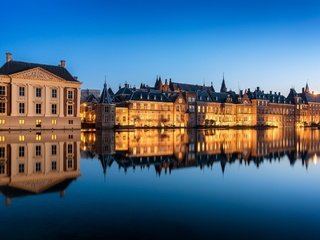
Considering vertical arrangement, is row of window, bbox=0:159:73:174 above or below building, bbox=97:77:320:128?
below

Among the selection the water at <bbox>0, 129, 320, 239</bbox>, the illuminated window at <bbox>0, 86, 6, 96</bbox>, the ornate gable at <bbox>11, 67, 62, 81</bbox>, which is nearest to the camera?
the water at <bbox>0, 129, 320, 239</bbox>

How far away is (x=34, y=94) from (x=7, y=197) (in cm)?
5136

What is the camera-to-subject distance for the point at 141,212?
926 cm

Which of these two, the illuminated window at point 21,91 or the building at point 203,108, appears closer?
the illuminated window at point 21,91

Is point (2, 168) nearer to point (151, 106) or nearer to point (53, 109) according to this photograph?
point (53, 109)

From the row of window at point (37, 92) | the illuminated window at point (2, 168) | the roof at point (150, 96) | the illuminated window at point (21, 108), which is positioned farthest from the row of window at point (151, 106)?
the illuminated window at point (2, 168)

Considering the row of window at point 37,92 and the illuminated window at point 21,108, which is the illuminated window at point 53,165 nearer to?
the illuminated window at point 21,108

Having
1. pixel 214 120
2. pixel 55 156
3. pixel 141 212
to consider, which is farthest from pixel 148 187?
pixel 214 120

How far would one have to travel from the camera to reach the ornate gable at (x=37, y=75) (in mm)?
57450

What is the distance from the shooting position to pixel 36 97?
194 ft

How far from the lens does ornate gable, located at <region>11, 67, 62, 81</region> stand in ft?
188

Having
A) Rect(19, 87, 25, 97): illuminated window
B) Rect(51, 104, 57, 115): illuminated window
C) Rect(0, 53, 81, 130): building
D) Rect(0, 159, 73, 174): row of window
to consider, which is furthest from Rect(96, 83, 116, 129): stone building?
Rect(0, 159, 73, 174): row of window

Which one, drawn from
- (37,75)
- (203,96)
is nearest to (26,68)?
(37,75)

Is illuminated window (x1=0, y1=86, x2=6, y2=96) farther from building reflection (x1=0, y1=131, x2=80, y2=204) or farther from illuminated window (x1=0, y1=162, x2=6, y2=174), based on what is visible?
illuminated window (x1=0, y1=162, x2=6, y2=174)
